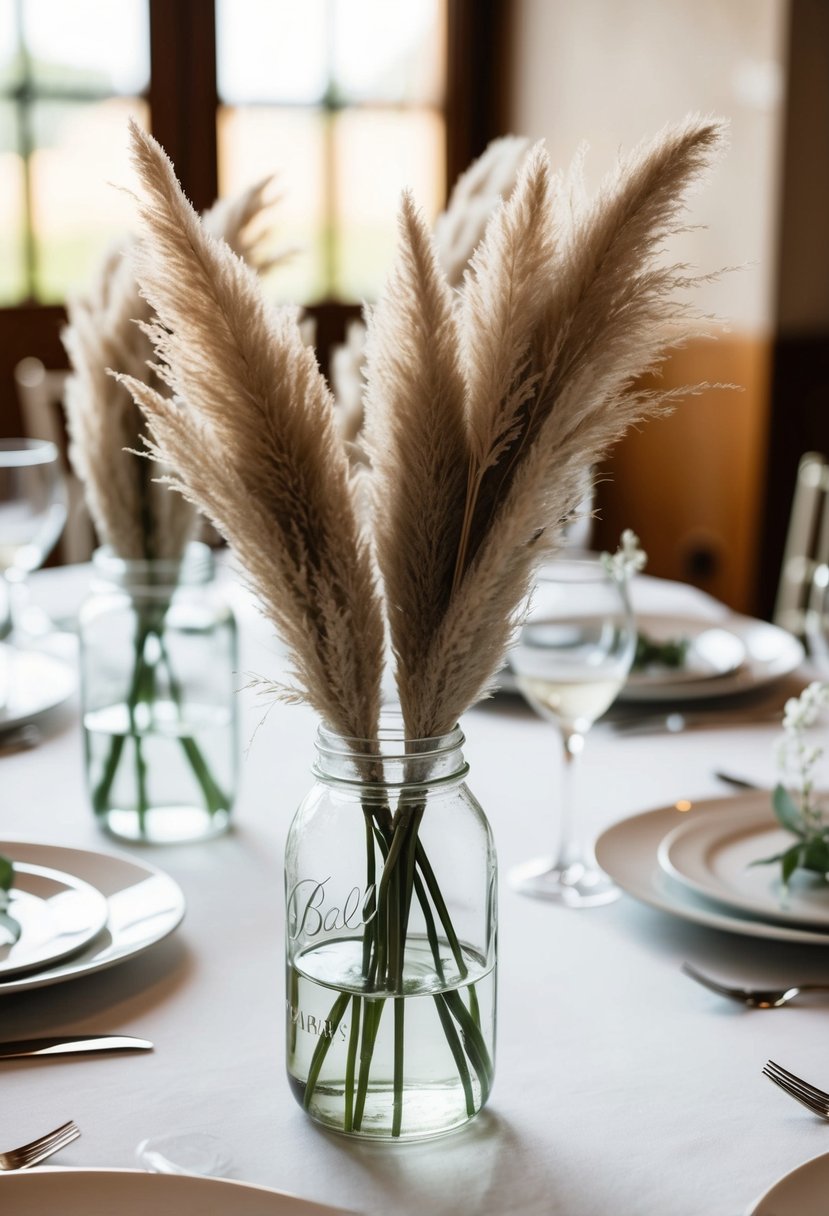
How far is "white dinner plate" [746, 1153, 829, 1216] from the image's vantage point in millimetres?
643

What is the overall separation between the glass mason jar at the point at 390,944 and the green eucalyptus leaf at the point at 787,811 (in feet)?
1.27

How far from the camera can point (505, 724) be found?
155 centimetres

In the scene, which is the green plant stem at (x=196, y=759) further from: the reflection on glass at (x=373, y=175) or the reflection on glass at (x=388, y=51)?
the reflection on glass at (x=388, y=51)

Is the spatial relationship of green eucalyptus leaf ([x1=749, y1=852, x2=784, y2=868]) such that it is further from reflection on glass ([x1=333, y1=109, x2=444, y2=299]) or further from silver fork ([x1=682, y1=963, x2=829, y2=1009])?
reflection on glass ([x1=333, y1=109, x2=444, y2=299])

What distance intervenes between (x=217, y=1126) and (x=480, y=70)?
4487mm

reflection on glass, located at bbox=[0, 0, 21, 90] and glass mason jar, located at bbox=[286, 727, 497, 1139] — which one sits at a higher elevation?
reflection on glass, located at bbox=[0, 0, 21, 90]

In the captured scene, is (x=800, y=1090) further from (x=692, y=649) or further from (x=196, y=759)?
(x=692, y=649)

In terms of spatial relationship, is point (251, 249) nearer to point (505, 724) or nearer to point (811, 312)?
point (505, 724)

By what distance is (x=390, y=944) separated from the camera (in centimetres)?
73

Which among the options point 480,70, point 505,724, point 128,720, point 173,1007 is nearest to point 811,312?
point 480,70

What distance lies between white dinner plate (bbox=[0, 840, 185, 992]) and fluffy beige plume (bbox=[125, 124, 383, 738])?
0.28m

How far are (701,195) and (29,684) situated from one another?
264 centimetres

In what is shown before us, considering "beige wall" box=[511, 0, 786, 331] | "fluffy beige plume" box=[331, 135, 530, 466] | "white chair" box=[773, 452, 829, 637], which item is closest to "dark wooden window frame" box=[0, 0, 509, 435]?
"beige wall" box=[511, 0, 786, 331]

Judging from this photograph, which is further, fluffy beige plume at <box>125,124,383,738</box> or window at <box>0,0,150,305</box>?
window at <box>0,0,150,305</box>
